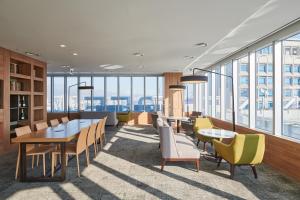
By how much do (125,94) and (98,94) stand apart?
155 centimetres

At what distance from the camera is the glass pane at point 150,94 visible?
1270cm

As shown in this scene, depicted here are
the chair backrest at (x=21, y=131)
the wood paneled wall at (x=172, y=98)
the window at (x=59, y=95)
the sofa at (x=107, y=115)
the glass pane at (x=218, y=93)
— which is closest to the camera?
the chair backrest at (x=21, y=131)

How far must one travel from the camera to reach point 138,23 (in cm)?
400

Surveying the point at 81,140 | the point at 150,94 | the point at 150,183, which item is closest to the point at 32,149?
the point at 81,140

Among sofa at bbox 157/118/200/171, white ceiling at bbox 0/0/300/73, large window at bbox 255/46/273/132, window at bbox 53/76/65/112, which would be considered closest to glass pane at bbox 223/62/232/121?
white ceiling at bbox 0/0/300/73

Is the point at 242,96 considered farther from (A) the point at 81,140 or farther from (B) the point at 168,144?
(A) the point at 81,140

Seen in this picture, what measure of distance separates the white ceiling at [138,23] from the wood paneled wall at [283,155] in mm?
2260

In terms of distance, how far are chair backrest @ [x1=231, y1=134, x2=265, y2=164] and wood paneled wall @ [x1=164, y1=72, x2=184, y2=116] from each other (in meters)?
7.54

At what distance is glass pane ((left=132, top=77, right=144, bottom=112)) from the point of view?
12.7 m

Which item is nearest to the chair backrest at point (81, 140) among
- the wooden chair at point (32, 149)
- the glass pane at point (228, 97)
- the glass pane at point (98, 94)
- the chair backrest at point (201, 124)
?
the wooden chair at point (32, 149)

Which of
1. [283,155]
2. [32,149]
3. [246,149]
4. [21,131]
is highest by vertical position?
[21,131]

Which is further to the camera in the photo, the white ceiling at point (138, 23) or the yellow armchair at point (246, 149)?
the yellow armchair at point (246, 149)

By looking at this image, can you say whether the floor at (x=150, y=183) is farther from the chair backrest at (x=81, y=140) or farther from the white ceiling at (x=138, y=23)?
the white ceiling at (x=138, y=23)

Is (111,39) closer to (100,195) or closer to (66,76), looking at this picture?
(100,195)
